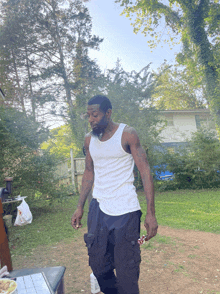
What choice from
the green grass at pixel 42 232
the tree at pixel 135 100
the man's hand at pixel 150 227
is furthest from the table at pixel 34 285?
the tree at pixel 135 100

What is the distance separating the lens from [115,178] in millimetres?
2170

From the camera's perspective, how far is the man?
2.00 m

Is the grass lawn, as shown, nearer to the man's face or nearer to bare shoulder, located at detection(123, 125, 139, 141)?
the man's face

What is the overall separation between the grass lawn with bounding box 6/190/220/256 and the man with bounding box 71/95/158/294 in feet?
10.8

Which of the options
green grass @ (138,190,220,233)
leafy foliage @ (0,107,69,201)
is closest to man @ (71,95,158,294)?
green grass @ (138,190,220,233)

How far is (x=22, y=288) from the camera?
1676 millimetres

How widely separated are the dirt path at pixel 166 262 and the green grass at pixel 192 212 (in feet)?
1.87

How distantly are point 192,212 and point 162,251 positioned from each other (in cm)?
333

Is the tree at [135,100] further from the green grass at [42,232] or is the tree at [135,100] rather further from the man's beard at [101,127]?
the man's beard at [101,127]

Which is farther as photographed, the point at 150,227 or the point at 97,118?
the point at 97,118

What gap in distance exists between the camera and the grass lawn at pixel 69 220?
5594 mm

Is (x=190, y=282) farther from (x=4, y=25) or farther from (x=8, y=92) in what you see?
(x=4, y=25)

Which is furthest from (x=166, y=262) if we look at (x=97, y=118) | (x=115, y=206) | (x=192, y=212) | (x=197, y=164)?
(x=197, y=164)

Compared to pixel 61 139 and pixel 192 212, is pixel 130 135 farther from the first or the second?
pixel 61 139
